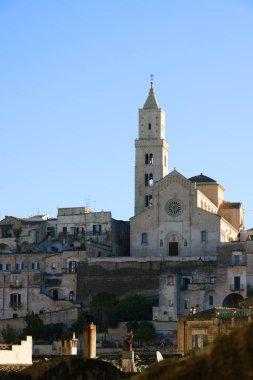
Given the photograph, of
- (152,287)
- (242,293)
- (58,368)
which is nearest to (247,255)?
(242,293)

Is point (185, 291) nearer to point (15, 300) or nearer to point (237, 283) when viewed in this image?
point (237, 283)

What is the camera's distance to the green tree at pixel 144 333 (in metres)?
89.2

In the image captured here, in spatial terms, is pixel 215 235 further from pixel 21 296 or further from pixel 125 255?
pixel 21 296

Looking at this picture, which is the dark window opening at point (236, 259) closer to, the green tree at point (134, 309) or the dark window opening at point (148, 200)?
the green tree at point (134, 309)

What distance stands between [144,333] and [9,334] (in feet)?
40.4

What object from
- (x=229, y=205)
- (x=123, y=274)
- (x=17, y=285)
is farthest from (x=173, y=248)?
(x=229, y=205)

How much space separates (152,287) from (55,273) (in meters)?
8.78

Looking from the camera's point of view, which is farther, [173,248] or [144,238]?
[144,238]

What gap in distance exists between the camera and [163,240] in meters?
102

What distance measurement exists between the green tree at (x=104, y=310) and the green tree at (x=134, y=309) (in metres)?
0.66

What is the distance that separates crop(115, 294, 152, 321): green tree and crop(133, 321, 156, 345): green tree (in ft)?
4.25

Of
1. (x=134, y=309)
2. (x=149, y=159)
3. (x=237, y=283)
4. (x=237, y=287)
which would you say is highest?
(x=149, y=159)

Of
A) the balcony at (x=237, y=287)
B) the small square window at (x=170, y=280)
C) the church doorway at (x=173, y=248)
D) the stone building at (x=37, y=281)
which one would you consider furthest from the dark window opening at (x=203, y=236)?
the stone building at (x=37, y=281)

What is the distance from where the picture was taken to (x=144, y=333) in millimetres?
90188
